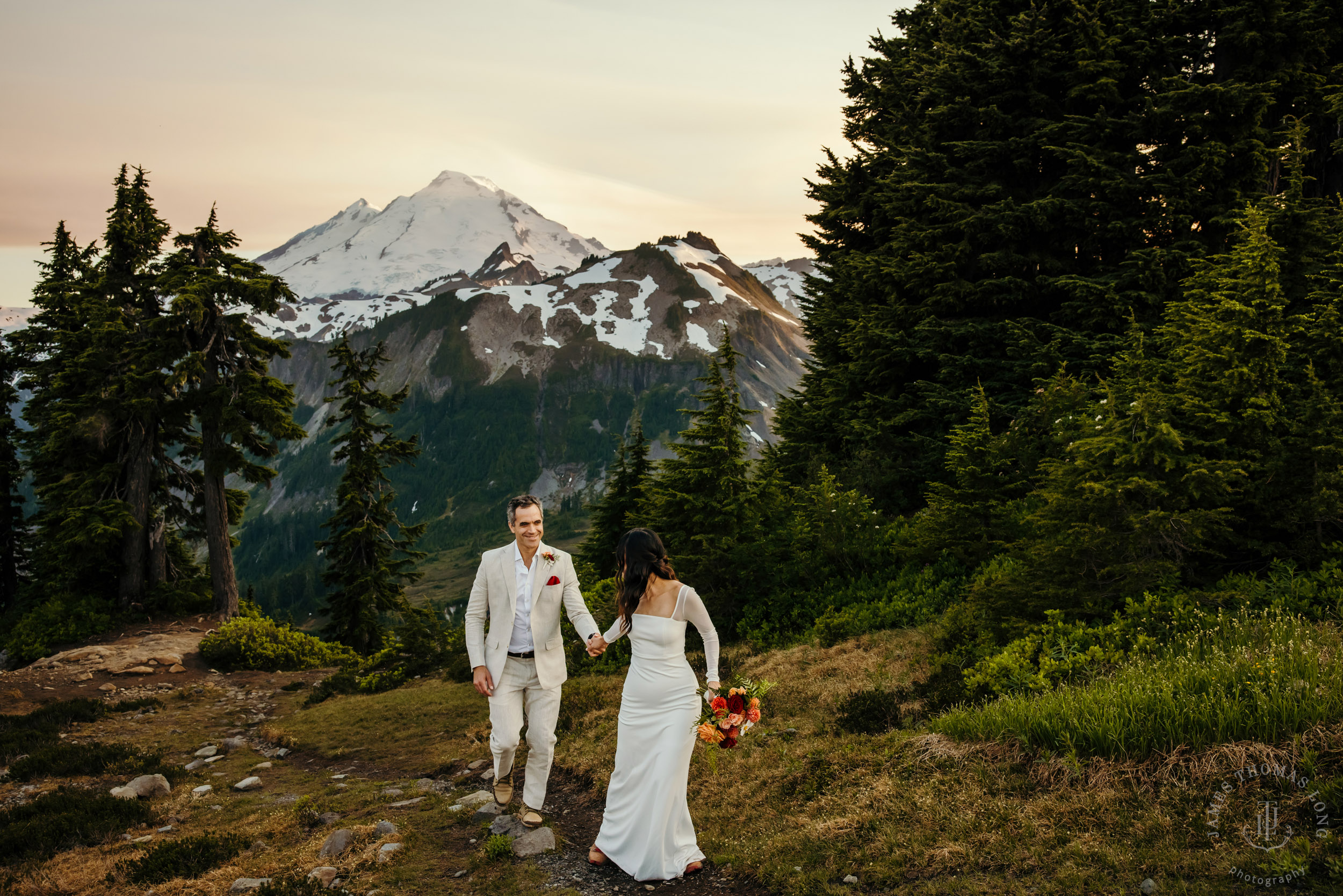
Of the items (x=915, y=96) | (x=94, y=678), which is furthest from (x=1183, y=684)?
(x=94, y=678)

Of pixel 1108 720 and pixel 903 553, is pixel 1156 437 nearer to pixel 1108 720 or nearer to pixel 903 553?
pixel 1108 720

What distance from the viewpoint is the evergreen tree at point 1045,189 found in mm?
14352

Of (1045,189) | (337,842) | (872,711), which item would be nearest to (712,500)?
(872,711)

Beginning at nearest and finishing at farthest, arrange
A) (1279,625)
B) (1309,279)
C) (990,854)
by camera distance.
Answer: (990,854) → (1279,625) → (1309,279)

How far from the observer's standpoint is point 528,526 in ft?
22.4

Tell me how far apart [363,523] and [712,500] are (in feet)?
60.2

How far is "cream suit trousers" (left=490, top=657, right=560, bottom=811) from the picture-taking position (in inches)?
273

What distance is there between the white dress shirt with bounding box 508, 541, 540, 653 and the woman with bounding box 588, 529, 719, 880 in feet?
4.23

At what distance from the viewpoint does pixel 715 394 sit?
15.4 m

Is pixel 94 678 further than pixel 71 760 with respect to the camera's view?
Yes

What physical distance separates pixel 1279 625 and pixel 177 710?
19.9 metres

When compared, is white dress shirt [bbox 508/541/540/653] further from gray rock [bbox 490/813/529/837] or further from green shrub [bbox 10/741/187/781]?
green shrub [bbox 10/741/187/781]

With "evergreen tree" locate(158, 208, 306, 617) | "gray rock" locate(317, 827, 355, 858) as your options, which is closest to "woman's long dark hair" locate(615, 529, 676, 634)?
"gray rock" locate(317, 827, 355, 858)

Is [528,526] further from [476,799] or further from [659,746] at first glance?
[476,799]
